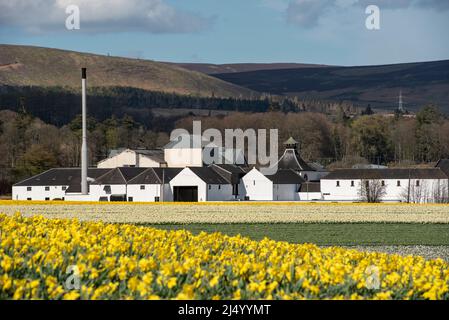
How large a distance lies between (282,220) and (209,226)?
6.56 metres

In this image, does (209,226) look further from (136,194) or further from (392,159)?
(392,159)

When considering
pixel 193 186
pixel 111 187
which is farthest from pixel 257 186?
pixel 111 187

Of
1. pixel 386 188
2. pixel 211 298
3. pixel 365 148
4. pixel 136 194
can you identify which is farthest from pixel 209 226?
pixel 365 148

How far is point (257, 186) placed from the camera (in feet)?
326

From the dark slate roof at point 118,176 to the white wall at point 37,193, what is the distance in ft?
17.4

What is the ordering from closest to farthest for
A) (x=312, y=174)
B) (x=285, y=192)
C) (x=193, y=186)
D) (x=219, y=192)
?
(x=193, y=186) < (x=219, y=192) < (x=285, y=192) < (x=312, y=174)

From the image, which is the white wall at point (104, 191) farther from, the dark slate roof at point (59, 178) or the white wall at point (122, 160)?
the white wall at point (122, 160)

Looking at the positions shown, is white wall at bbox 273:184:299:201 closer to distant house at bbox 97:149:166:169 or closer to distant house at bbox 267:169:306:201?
distant house at bbox 267:169:306:201

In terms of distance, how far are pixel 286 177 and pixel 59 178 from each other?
84.7 ft

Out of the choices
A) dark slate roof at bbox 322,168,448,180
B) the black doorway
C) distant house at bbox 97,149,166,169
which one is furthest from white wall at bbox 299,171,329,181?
the black doorway

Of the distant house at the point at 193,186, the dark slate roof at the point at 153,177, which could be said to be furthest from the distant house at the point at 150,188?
the distant house at the point at 193,186

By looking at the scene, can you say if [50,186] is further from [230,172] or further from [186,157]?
[186,157]

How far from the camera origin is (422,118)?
17038cm

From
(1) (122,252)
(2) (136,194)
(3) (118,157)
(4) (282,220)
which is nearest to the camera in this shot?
(1) (122,252)
